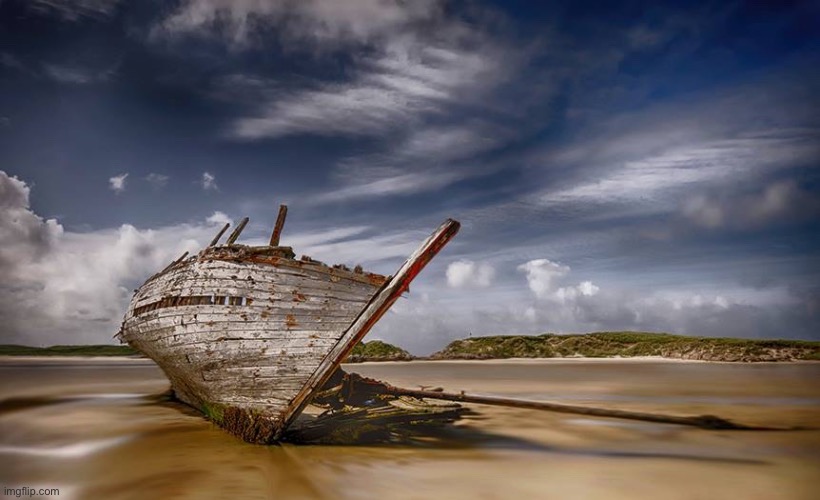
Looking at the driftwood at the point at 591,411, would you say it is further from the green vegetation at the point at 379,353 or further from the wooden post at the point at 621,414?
the green vegetation at the point at 379,353

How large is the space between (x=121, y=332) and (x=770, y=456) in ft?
57.3

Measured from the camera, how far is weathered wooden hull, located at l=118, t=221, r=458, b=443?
7484mm

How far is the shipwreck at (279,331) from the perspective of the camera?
751 centimetres

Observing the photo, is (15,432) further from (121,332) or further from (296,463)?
(296,463)

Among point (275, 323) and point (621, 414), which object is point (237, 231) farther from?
point (621, 414)

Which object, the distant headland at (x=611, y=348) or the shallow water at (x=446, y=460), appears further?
the distant headland at (x=611, y=348)

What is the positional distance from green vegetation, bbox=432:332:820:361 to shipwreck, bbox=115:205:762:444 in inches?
1329

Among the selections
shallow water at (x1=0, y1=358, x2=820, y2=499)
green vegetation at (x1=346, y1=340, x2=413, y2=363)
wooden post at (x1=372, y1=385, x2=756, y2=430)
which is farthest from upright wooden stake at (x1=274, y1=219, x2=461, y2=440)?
green vegetation at (x1=346, y1=340, x2=413, y2=363)

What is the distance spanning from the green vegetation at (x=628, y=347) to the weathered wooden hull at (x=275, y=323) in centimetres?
3789

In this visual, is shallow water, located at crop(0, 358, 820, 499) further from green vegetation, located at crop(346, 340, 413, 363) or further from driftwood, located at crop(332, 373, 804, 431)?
green vegetation, located at crop(346, 340, 413, 363)

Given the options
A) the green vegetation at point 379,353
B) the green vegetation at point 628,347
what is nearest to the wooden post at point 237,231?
the green vegetation at point 628,347

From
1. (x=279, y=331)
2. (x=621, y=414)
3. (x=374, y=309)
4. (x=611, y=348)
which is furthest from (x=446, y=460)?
(x=611, y=348)

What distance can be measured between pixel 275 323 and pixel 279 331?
15 cm

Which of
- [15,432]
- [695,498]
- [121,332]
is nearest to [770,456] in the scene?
[695,498]
